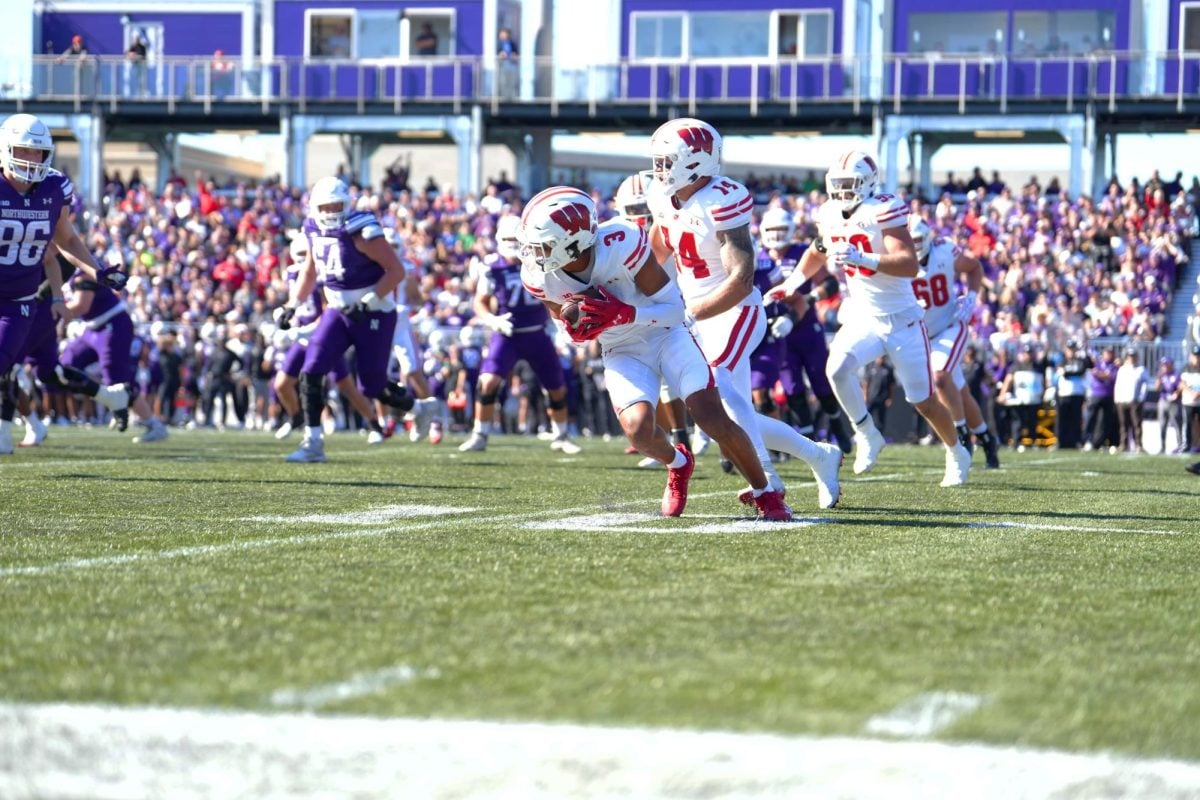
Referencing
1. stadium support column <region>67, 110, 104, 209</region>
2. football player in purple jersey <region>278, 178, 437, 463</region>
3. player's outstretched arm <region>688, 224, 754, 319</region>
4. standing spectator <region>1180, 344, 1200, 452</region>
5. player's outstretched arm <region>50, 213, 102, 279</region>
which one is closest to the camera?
player's outstretched arm <region>688, 224, 754, 319</region>

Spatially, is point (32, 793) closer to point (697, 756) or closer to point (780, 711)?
point (697, 756)

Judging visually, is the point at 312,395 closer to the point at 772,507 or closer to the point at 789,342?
the point at 789,342

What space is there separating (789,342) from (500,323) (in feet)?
7.09

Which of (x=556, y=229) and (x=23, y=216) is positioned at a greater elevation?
(x=23, y=216)

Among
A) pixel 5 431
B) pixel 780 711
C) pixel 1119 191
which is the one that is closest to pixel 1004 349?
pixel 1119 191

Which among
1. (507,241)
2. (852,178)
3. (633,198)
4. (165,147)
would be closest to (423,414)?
(507,241)

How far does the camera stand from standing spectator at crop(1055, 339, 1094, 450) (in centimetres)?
2034

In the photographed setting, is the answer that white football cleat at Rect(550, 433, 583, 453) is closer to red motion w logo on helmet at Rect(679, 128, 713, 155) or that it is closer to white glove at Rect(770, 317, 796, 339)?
white glove at Rect(770, 317, 796, 339)

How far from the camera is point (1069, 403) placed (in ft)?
67.0

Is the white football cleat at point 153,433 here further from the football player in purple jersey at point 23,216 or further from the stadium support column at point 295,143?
the stadium support column at point 295,143

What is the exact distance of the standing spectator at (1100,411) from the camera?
20.1 m

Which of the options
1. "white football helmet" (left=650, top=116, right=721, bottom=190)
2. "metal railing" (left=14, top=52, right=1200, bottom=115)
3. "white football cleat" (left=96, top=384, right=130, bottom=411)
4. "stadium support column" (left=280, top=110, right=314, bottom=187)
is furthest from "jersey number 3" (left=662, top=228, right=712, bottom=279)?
"stadium support column" (left=280, top=110, right=314, bottom=187)

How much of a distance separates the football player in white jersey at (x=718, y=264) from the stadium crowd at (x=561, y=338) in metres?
10.5

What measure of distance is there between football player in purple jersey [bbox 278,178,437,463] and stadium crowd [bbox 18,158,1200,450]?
7055 mm
